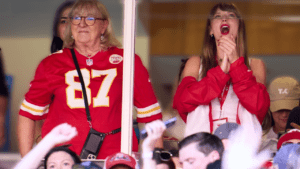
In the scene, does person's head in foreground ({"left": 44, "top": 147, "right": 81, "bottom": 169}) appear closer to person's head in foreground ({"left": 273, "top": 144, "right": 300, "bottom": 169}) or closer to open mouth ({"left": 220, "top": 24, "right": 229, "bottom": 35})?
person's head in foreground ({"left": 273, "top": 144, "right": 300, "bottom": 169})

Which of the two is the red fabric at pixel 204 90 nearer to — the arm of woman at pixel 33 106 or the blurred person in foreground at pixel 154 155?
the blurred person in foreground at pixel 154 155

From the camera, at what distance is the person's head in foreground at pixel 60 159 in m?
2.77

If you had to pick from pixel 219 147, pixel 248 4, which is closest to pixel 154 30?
pixel 248 4

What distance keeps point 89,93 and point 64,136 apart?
321 millimetres

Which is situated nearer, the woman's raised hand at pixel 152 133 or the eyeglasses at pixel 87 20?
the woman's raised hand at pixel 152 133

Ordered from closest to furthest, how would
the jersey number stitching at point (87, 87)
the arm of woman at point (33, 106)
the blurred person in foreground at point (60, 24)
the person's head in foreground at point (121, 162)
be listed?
1. the person's head in foreground at point (121, 162)
2. the jersey number stitching at point (87, 87)
3. the arm of woman at point (33, 106)
4. the blurred person in foreground at point (60, 24)

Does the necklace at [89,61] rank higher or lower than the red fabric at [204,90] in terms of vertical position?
higher

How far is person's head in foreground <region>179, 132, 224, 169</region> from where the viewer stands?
106 inches

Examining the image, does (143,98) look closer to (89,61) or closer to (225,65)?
(89,61)

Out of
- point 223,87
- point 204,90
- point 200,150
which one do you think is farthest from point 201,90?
point 200,150

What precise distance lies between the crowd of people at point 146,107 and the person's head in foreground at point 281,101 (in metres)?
0.51

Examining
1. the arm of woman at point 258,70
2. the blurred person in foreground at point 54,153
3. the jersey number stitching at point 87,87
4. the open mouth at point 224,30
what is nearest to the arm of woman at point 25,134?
the blurred person in foreground at point 54,153

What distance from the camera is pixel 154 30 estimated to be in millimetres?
5090

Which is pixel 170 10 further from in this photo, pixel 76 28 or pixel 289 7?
pixel 76 28
